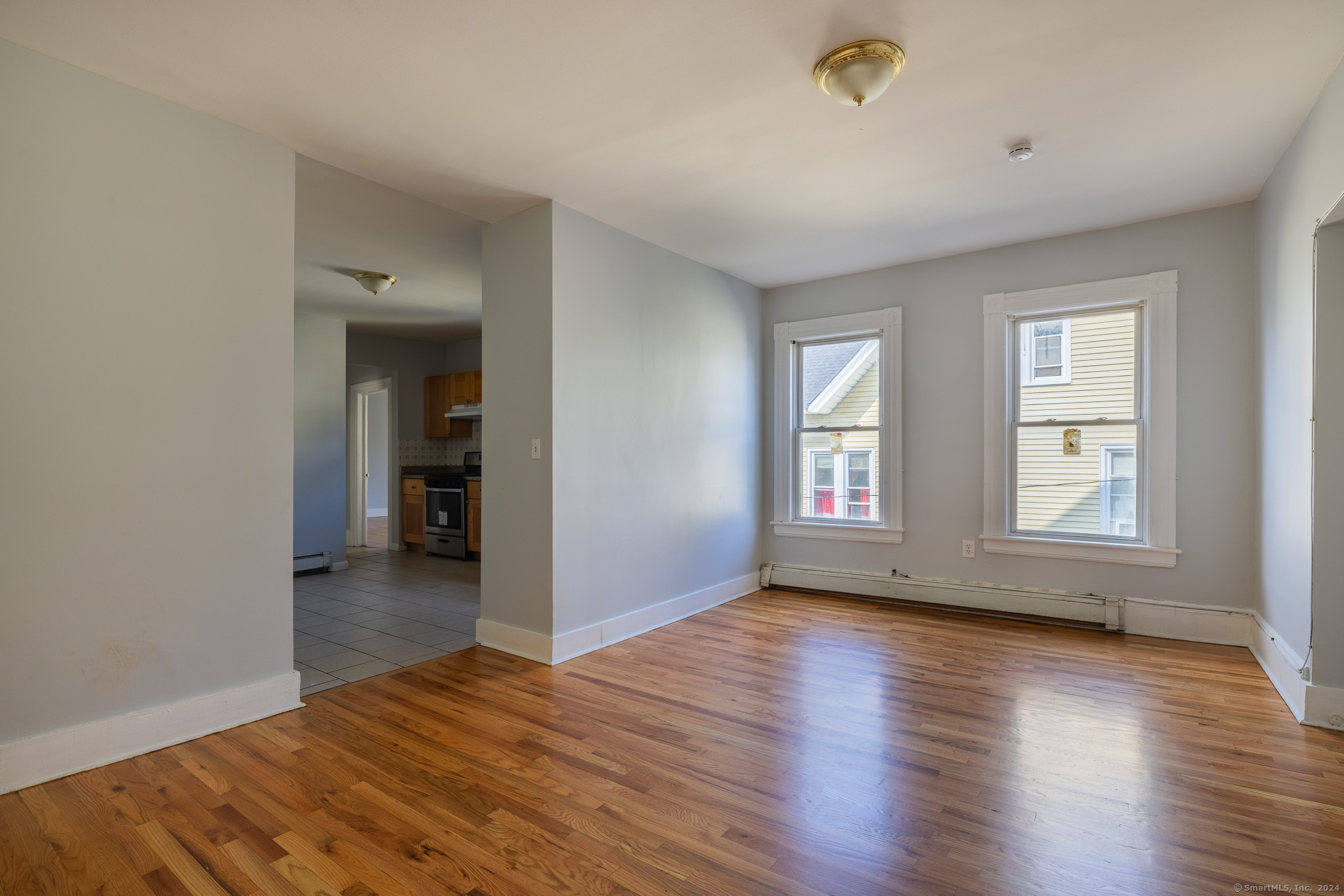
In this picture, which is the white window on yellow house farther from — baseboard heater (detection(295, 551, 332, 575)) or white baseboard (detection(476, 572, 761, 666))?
baseboard heater (detection(295, 551, 332, 575))

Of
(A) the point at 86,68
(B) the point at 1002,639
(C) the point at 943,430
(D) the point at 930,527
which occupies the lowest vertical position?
(B) the point at 1002,639

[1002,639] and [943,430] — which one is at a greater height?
[943,430]

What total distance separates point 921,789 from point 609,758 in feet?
3.54

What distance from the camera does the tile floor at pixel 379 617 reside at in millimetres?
3566

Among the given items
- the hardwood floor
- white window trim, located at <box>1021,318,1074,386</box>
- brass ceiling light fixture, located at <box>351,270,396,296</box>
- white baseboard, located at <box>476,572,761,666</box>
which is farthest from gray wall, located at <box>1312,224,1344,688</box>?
brass ceiling light fixture, located at <box>351,270,396,296</box>

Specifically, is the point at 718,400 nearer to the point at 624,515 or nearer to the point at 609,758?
the point at 624,515

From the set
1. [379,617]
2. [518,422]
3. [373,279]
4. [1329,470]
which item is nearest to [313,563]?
[379,617]

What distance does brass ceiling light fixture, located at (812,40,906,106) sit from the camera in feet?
7.45

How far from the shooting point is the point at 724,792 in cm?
218

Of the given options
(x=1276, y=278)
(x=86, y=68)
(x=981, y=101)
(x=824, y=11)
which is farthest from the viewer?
(x=1276, y=278)

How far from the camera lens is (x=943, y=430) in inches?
188

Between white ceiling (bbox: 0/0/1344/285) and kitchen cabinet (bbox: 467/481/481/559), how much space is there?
3.92 m

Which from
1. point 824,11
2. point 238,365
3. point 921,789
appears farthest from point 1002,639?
point 238,365

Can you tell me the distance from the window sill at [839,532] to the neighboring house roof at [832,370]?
3.06ft
